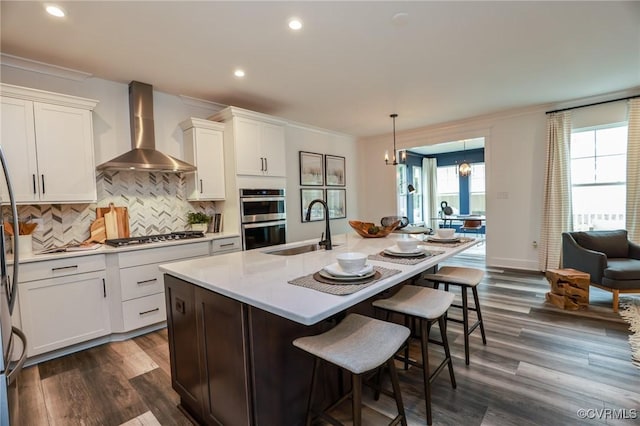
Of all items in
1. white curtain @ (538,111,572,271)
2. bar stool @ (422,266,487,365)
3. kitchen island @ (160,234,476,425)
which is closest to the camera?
kitchen island @ (160,234,476,425)

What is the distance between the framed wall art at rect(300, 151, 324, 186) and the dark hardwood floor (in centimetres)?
338

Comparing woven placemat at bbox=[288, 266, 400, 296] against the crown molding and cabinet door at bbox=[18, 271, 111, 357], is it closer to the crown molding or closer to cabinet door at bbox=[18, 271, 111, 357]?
cabinet door at bbox=[18, 271, 111, 357]

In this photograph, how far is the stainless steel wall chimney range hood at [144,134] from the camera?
3.12 meters

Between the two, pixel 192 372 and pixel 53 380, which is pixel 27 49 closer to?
pixel 53 380

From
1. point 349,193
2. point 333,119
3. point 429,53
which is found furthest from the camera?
point 349,193

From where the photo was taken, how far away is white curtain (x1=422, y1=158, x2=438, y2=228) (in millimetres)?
9422

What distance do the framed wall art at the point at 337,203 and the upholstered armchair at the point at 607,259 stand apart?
3.60 meters

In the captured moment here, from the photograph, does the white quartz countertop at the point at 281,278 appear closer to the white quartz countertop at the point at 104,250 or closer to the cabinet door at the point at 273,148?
the white quartz countertop at the point at 104,250

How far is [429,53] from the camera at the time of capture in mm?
2771

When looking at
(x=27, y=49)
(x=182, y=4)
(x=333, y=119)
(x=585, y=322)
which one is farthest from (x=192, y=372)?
(x=333, y=119)

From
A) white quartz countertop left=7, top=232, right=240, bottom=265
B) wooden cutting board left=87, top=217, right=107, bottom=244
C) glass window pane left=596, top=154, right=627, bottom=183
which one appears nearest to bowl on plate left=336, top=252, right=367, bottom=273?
white quartz countertop left=7, top=232, right=240, bottom=265

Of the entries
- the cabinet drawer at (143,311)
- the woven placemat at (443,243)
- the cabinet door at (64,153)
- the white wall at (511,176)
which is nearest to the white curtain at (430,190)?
the white wall at (511,176)

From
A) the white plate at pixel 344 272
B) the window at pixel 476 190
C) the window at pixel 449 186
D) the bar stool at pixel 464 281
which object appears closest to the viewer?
the white plate at pixel 344 272

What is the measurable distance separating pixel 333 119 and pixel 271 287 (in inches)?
164
